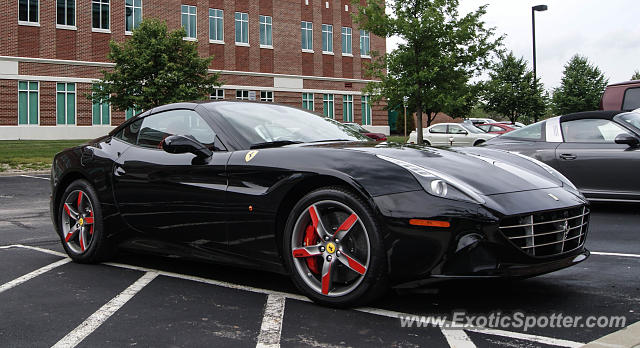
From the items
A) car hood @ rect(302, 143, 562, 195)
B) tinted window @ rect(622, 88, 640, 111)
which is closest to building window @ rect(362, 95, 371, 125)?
tinted window @ rect(622, 88, 640, 111)

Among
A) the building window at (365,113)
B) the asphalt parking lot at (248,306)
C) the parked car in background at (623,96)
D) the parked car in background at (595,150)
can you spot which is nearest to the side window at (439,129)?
the building window at (365,113)

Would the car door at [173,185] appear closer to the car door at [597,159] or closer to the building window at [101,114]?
the car door at [597,159]

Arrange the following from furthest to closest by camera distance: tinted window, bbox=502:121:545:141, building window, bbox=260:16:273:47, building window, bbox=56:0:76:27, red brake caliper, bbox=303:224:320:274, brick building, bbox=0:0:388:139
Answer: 1. building window, bbox=260:16:273:47
2. building window, bbox=56:0:76:27
3. brick building, bbox=0:0:388:139
4. tinted window, bbox=502:121:545:141
5. red brake caliper, bbox=303:224:320:274

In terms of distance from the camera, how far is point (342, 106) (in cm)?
4519

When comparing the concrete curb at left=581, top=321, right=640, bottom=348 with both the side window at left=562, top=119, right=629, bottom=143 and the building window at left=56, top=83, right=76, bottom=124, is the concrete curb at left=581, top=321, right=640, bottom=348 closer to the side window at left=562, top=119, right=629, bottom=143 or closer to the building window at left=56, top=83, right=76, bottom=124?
the side window at left=562, top=119, right=629, bottom=143

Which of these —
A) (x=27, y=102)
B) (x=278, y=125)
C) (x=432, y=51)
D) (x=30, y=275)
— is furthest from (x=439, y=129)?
(x=30, y=275)

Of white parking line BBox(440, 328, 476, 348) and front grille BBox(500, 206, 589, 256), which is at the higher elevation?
front grille BBox(500, 206, 589, 256)

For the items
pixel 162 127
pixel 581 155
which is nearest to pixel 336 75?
pixel 581 155

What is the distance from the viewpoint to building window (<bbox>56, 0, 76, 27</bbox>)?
3306 cm

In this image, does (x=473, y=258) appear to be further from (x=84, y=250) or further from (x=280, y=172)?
(x=84, y=250)

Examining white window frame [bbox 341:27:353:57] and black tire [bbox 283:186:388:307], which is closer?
black tire [bbox 283:186:388:307]

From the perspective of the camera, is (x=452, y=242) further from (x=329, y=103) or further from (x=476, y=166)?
(x=329, y=103)

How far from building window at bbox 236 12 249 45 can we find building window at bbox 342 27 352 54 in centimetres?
791

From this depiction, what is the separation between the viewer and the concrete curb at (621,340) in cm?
274
